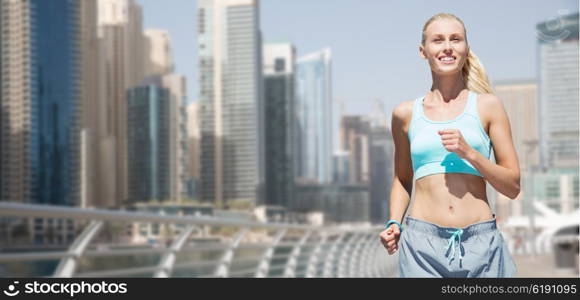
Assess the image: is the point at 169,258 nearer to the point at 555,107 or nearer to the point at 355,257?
the point at 355,257

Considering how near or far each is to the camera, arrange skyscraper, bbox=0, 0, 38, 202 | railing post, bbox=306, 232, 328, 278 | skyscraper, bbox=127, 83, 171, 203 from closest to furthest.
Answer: railing post, bbox=306, 232, 328, 278 → skyscraper, bbox=0, 0, 38, 202 → skyscraper, bbox=127, 83, 171, 203

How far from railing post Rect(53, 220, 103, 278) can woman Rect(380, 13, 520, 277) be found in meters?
3.00

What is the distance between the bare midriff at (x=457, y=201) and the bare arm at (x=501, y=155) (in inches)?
2.0

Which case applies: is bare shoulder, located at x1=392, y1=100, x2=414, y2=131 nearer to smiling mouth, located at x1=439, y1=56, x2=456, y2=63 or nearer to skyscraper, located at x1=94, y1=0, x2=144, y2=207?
smiling mouth, located at x1=439, y1=56, x2=456, y2=63

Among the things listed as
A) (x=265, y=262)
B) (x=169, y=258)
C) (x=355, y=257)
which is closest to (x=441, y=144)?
(x=169, y=258)

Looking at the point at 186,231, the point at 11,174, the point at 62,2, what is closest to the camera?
the point at 186,231

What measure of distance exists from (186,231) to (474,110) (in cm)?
470

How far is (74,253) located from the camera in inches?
197

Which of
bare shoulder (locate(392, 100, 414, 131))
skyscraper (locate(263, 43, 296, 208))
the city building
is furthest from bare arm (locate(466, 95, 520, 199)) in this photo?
skyscraper (locate(263, 43, 296, 208))

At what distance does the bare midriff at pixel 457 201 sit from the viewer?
7.32 feet

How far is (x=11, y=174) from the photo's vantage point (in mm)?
134125

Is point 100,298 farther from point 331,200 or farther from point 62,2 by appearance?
point 331,200

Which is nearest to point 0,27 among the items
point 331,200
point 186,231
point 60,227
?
point 60,227

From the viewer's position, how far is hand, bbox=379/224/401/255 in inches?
90.3
